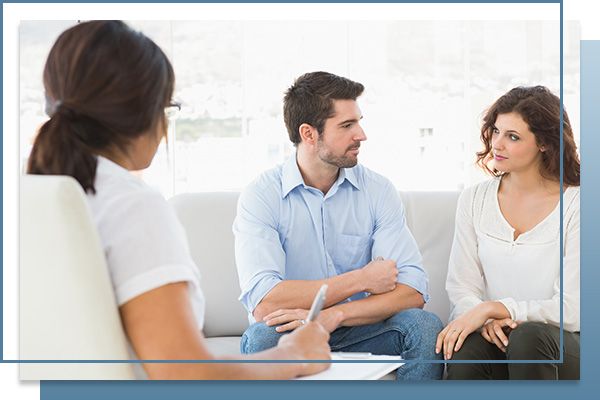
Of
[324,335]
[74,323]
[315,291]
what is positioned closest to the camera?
[74,323]

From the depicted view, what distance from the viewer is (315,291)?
235 cm

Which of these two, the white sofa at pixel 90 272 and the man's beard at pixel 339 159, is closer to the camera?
the white sofa at pixel 90 272

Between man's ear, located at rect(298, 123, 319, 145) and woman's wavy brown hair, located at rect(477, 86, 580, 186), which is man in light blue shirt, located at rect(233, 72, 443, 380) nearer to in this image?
man's ear, located at rect(298, 123, 319, 145)

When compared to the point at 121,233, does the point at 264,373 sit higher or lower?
lower

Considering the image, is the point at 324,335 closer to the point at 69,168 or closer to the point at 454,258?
the point at 454,258

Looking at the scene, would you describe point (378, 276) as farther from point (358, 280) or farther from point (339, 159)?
point (339, 159)

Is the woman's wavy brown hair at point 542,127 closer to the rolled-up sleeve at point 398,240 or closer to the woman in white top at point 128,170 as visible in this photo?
the rolled-up sleeve at point 398,240

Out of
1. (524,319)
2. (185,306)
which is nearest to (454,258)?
(524,319)

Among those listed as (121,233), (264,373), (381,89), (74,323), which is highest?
(381,89)

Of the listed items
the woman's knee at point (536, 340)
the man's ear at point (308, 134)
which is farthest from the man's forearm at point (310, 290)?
the woman's knee at point (536, 340)

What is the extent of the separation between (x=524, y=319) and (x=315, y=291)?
1.96 ft

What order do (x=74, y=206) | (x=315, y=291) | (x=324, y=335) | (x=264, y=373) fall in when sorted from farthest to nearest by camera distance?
(x=315, y=291) < (x=324, y=335) < (x=264, y=373) < (x=74, y=206)

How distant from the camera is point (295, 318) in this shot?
2344 mm

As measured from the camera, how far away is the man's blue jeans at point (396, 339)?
7.72 feet
